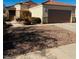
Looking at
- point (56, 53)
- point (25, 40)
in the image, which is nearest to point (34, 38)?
point (25, 40)

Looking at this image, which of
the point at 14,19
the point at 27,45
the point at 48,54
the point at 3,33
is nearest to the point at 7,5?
the point at 14,19

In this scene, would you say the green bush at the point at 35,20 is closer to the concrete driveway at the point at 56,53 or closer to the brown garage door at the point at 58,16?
the brown garage door at the point at 58,16

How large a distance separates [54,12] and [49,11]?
0.21ft

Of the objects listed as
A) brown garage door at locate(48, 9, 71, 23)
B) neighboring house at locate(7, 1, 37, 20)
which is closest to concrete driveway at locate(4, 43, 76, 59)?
brown garage door at locate(48, 9, 71, 23)

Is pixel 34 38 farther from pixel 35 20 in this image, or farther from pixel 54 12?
pixel 54 12

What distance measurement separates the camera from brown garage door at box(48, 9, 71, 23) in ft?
7.11

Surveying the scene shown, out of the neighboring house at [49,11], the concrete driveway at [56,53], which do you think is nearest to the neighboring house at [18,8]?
the neighboring house at [49,11]

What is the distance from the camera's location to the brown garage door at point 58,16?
2.17 m

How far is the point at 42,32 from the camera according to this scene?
2.11m

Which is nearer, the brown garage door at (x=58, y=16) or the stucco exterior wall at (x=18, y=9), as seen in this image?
the stucco exterior wall at (x=18, y=9)

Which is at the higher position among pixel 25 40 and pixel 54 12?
pixel 54 12

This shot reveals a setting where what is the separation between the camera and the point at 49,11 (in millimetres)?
2166

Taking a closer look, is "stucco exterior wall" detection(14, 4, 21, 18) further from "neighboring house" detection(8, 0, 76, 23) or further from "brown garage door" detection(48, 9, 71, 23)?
"brown garage door" detection(48, 9, 71, 23)

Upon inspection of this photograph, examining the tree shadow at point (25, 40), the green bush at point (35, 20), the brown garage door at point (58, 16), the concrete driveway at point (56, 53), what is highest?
the brown garage door at point (58, 16)
